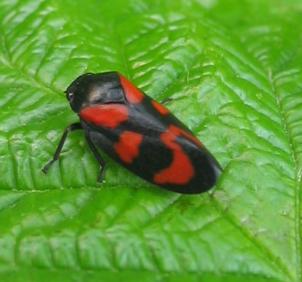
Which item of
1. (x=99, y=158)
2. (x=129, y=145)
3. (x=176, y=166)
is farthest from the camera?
(x=99, y=158)

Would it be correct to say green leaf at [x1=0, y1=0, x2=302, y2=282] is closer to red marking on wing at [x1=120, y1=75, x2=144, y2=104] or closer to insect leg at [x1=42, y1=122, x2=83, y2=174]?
insect leg at [x1=42, y1=122, x2=83, y2=174]

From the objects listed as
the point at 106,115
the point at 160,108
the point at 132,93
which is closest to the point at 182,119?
the point at 160,108

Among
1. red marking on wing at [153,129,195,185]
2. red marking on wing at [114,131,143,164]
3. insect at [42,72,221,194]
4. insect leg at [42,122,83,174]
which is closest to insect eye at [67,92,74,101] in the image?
insect at [42,72,221,194]

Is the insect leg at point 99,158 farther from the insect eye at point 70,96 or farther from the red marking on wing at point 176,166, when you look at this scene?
the red marking on wing at point 176,166

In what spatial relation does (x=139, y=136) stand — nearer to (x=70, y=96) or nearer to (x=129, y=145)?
(x=129, y=145)

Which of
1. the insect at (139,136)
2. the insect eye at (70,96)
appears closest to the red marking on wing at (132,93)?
the insect at (139,136)

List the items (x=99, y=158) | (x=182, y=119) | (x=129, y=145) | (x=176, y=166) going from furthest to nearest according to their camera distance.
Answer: (x=182, y=119)
(x=99, y=158)
(x=129, y=145)
(x=176, y=166)

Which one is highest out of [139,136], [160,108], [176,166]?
[160,108]
